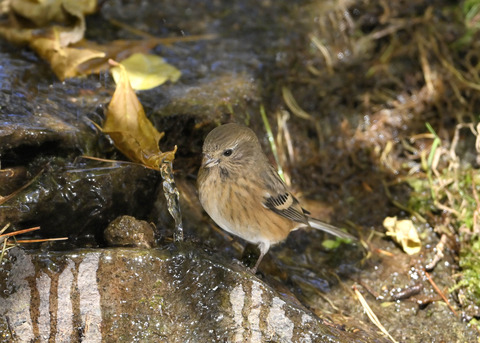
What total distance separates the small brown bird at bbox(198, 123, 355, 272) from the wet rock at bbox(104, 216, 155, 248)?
0.55 meters

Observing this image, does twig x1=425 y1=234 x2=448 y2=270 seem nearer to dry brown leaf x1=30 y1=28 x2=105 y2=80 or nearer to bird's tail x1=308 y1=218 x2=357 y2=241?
bird's tail x1=308 y1=218 x2=357 y2=241

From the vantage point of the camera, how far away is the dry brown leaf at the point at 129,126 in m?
4.30

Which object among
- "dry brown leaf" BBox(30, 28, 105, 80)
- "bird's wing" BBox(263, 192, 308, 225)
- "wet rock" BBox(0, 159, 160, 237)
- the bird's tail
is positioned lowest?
the bird's tail

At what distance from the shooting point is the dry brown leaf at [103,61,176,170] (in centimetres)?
430

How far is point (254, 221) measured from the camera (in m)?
4.22

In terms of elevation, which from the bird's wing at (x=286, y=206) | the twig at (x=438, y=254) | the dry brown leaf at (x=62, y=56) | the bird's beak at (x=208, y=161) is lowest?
the twig at (x=438, y=254)

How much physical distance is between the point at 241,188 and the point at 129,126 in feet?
3.24

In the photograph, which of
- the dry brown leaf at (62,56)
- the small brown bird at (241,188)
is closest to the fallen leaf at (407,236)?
the small brown bird at (241,188)

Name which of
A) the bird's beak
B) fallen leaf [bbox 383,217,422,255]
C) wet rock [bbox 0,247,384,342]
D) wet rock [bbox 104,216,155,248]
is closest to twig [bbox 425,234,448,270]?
fallen leaf [bbox 383,217,422,255]

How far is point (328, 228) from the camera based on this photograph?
4.80 meters

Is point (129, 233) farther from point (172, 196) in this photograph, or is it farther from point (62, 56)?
point (62, 56)

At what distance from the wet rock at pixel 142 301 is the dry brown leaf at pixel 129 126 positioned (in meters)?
0.99

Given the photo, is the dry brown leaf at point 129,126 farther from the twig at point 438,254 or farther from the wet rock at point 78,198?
the twig at point 438,254

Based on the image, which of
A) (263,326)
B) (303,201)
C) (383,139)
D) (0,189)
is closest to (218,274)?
(263,326)
